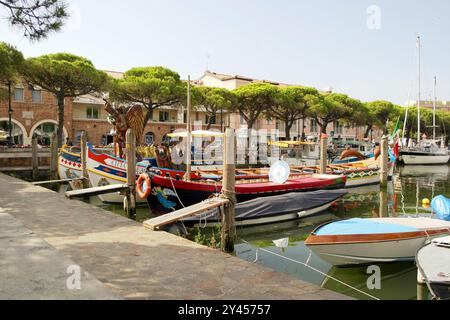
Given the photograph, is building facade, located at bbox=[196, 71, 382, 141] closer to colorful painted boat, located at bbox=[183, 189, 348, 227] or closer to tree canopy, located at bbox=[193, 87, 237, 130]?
tree canopy, located at bbox=[193, 87, 237, 130]

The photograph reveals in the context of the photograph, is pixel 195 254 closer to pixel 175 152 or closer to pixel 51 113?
pixel 175 152

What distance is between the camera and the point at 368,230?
8.28 metres

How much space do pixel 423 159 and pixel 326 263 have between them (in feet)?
121

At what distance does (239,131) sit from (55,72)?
23422mm

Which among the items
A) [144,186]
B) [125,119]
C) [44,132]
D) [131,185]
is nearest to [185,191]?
[144,186]

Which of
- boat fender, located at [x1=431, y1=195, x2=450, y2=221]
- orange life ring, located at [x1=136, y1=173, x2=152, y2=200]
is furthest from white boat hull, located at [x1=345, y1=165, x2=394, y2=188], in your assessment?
orange life ring, located at [x1=136, y1=173, x2=152, y2=200]

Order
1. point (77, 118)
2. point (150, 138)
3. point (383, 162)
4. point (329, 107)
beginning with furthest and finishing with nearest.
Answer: point (150, 138)
point (329, 107)
point (77, 118)
point (383, 162)

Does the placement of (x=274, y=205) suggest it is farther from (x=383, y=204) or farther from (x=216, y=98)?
(x=216, y=98)

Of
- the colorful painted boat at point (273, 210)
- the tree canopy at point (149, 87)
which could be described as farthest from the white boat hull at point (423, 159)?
the colorful painted boat at point (273, 210)

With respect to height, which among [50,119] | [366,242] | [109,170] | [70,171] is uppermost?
[50,119]

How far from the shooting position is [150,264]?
5832 mm

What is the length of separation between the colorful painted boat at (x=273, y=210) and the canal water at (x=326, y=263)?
242 mm

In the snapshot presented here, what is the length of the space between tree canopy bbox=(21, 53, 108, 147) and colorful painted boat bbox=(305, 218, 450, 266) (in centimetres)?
2569
